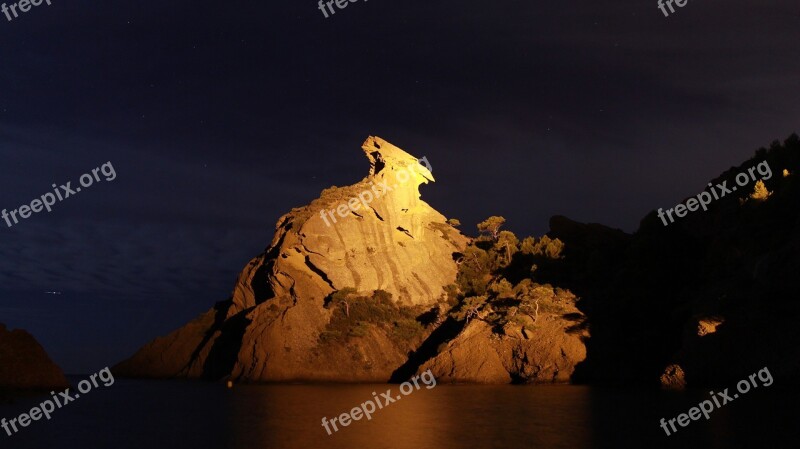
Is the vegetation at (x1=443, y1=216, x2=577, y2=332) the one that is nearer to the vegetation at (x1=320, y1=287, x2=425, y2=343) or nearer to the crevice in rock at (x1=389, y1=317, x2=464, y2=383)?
the crevice in rock at (x1=389, y1=317, x2=464, y2=383)

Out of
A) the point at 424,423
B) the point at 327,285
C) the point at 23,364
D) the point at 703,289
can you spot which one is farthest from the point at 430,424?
the point at 327,285

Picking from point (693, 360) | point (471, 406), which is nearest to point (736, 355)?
point (693, 360)

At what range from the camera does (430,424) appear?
101ft

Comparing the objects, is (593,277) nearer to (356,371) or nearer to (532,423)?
(356,371)

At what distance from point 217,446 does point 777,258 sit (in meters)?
38.0

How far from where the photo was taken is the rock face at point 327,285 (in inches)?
2921

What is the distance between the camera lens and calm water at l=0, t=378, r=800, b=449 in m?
24.8

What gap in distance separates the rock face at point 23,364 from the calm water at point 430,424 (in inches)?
203

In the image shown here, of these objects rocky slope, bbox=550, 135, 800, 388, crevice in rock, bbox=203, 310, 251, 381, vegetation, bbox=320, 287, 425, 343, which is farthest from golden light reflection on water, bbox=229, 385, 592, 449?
crevice in rock, bbox=203, 310, 251, 381

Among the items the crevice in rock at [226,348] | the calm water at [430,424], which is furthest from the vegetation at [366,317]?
the calm water at [430,424]

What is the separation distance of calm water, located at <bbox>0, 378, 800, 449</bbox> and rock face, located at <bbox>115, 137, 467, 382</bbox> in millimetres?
27625

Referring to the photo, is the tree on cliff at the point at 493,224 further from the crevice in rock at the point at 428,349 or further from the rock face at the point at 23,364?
Answer: the rock face at the point at 23,364

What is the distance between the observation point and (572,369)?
6475 centimetres

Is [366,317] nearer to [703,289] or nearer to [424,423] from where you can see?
[703,289]
